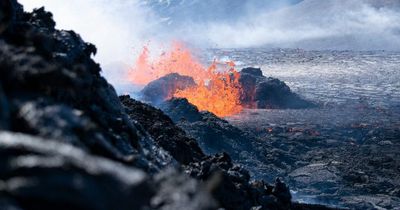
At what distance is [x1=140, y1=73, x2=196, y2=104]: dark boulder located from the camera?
1753 inches

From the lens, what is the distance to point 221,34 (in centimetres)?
10488

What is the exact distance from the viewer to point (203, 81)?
50.3 m

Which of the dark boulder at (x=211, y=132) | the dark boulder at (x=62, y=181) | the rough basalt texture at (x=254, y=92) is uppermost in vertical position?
the dark boulder at (x=62, y=181)

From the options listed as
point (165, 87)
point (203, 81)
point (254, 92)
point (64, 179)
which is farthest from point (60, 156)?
point (203, 81)

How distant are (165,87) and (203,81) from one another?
5.77 m

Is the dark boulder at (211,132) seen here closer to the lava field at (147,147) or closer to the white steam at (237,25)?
the lava field at (147,147)

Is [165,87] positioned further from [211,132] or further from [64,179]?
[64,179]

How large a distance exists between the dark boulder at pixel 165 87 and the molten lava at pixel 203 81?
0.63m

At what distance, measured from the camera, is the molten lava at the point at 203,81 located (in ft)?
137

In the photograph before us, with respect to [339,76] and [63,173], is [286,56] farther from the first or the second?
[63,173]

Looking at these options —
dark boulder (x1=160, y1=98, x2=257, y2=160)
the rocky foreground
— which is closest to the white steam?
dark boulder (x1=160, y1=98, x2=257, y2=160)

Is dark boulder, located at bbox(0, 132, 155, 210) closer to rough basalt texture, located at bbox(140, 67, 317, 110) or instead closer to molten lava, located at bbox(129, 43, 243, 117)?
molten lava, located at bbox(129, 43, 243, 117)

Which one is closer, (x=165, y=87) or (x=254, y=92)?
(x=254, y=92)

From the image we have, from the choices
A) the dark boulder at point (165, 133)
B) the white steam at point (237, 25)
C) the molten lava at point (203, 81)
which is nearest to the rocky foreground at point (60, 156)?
the dark boulder at point (165, 133)
